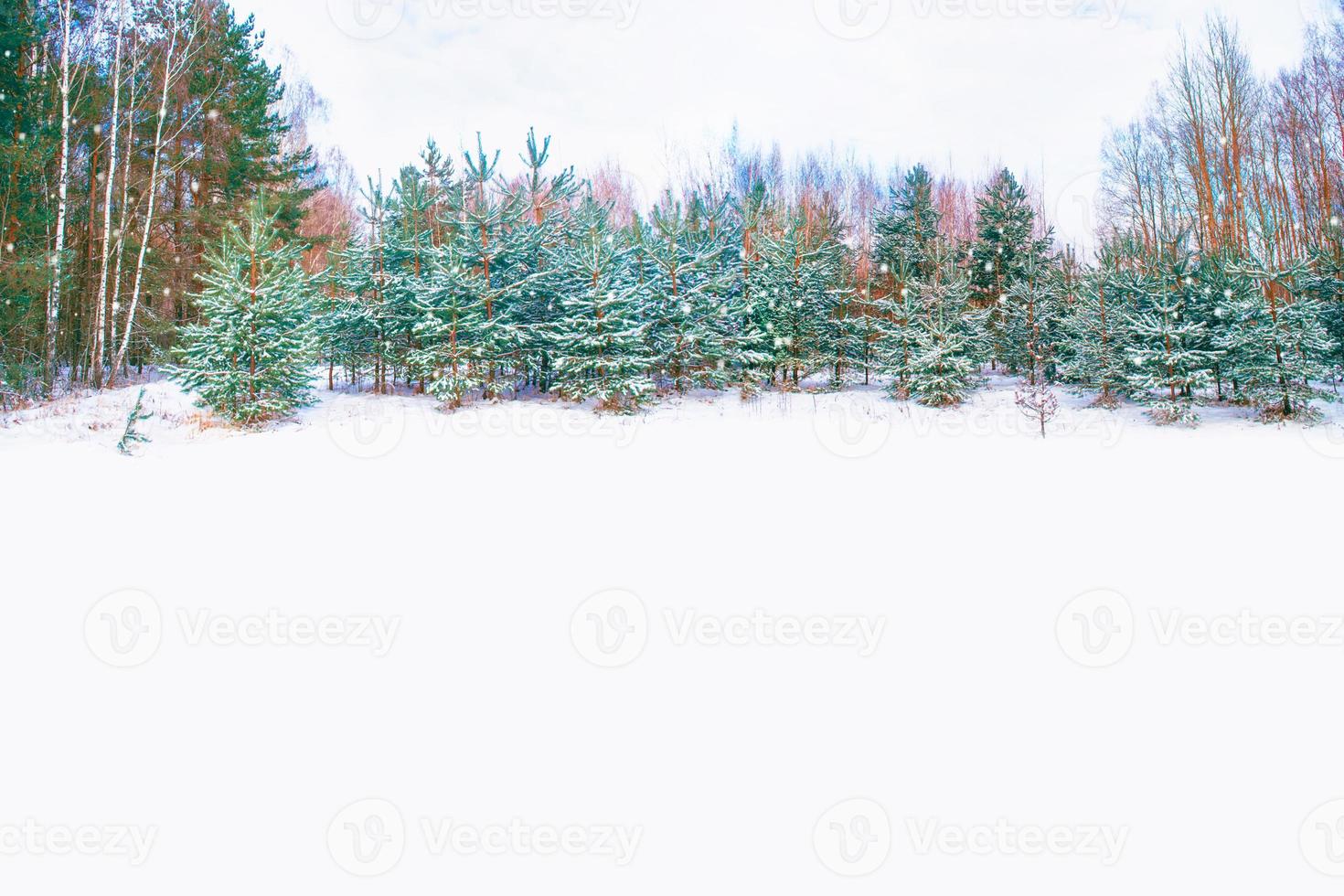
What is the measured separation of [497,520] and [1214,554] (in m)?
5.80

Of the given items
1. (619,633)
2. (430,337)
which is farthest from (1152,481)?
(430,337)

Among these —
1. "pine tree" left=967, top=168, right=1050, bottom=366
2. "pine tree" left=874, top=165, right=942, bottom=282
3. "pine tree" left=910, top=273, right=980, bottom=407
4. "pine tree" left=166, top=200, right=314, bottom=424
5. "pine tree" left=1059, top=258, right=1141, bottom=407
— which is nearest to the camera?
"pine tree" left=166, top=200, right=314, bottom=424

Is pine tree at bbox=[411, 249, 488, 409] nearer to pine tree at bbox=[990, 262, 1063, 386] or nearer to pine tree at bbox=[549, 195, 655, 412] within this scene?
pine tree at bbox=[549, 195, 655, 412]

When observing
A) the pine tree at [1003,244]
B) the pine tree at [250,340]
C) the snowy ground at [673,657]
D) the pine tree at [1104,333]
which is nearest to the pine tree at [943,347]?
the pine tree at [1104,333]

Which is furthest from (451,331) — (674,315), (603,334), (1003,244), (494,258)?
(1003,244)

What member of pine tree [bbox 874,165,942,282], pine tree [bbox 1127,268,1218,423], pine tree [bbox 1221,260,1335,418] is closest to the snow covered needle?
pine tree [bbox 1127,268,1218,423]

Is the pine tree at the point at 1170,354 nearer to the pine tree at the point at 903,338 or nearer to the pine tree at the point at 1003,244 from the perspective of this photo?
the pine tree at the point at 903,338

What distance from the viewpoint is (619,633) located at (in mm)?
3578

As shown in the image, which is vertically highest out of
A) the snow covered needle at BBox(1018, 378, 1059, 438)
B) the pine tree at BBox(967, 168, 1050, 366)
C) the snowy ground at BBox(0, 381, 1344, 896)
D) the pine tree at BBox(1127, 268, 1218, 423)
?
the pine tree at BBox(967, 168, 1050, 366)

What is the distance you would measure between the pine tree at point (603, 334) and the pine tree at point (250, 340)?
492 cm

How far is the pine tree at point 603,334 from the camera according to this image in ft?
43.0

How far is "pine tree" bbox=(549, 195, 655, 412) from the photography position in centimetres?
1312

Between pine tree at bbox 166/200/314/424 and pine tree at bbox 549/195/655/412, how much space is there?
4923 mm

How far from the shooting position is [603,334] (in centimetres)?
1321
